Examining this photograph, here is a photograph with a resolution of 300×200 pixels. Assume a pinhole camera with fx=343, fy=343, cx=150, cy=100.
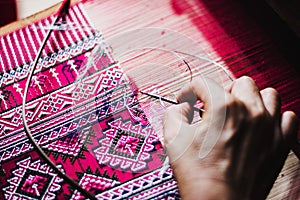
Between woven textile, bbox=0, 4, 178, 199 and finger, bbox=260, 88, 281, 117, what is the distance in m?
0.42

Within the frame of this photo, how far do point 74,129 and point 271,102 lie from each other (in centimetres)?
62

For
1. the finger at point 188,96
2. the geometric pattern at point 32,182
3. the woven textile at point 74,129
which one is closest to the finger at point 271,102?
the finger at point 188,96

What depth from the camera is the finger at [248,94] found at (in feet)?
1.77

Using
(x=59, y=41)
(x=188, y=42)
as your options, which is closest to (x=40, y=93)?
(x=59, y=41)

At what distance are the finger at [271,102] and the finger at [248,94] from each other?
0.02m

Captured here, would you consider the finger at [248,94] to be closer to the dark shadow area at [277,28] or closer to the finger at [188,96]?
the finger at [188,96]

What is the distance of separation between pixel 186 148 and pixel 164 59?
1.84 feet

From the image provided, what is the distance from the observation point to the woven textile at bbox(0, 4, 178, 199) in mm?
926

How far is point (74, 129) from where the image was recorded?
1016 mm

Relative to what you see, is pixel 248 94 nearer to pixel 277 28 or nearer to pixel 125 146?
pixel 125 146

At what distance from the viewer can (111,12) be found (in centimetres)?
121

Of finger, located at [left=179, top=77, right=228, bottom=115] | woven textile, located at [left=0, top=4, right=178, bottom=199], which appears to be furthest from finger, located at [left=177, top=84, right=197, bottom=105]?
woven textile, located at [left=0, top=4, right=178, bottom=199]

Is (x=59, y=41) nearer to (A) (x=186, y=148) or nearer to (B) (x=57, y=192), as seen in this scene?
(B) (x=57, y=192)

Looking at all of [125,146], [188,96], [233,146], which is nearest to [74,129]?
[125,146]
